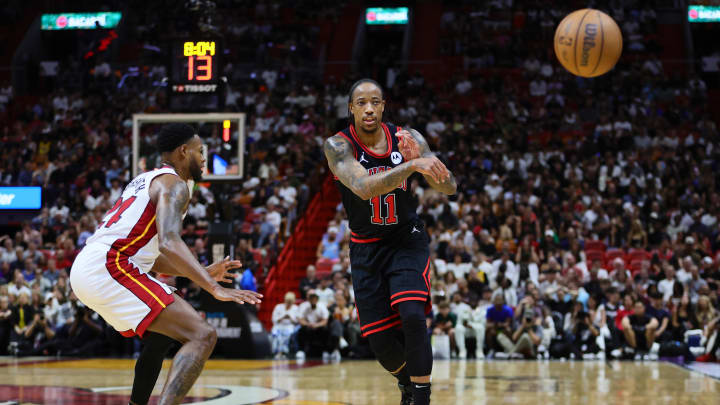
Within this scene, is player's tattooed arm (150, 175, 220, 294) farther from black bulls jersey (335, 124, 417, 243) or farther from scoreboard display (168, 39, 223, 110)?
scoreboard display (168, 39, 223, 110)

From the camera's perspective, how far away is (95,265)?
15.7 ft

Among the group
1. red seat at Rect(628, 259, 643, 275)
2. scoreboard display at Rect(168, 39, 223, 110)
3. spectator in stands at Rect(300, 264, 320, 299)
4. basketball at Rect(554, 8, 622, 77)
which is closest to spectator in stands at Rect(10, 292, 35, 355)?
spectator in stands at Rect(300, 264, 320, 299)

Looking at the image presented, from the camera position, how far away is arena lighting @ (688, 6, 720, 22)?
2622 cm

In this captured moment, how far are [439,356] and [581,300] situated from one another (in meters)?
2.59

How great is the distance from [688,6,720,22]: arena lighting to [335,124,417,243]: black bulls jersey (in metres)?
23.3

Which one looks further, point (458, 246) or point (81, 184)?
point (81, 184)

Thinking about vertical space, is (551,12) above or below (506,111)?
above

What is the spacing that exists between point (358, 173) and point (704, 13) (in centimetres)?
2410

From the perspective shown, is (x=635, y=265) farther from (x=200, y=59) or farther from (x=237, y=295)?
(x=237, y=295)

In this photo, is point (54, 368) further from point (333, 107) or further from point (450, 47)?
point (450, 47)

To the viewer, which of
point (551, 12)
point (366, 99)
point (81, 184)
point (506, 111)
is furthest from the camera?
point (551, 12)

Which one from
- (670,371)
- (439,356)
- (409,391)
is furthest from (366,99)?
(439,356)

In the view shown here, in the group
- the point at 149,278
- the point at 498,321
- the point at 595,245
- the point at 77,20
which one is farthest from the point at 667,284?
the point at 77,20

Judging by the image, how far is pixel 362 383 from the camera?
9398 millimetres
